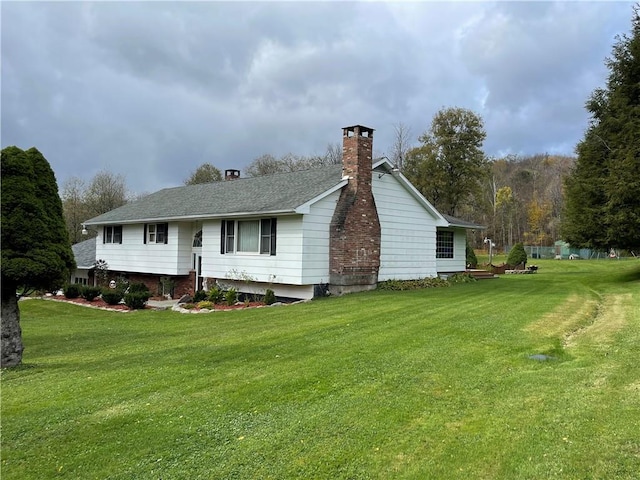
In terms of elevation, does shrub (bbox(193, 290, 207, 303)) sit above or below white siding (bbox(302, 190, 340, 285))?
below

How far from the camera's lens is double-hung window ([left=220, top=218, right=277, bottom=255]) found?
16.4 meters

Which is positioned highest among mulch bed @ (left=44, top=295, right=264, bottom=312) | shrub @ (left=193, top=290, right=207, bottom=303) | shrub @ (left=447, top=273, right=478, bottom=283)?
shrub @ (left=447, top=273, right=478, bottom=283)

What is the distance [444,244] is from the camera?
77.0ft

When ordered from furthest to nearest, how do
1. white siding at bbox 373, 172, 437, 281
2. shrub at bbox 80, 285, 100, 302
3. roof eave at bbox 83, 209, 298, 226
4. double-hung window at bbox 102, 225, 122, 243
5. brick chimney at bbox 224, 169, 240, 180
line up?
brick chimney at bbox 224, 169, 240, 180 → double-hung window at bbox 102, 225, 122, 243 → shrub at bbox 80, 285, 100, 302 → white siding at bbox 373, 172, 437, 281 → roof eave at bbox 83, 209, 298, 226

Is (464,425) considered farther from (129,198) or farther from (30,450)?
(129,198)

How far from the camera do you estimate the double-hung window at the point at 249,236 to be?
16.4 m

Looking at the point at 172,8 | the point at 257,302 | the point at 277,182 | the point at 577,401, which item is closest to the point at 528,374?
the point at 577,401

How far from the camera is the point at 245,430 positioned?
168 inches

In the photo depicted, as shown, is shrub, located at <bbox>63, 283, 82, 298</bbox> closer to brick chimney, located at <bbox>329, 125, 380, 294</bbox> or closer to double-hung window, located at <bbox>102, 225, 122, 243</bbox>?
double-hung window, located at <bbox>102, 225, 122, 243</bbox>

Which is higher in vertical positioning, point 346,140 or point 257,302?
point 346,140

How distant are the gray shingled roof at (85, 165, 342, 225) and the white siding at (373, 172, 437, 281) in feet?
7.26

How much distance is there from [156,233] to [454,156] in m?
24.4

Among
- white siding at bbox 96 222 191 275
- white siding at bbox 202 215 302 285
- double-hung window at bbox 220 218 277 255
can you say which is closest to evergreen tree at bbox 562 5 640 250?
white siding at bbox 202 215 302 285

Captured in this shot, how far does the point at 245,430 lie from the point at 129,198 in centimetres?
4655
